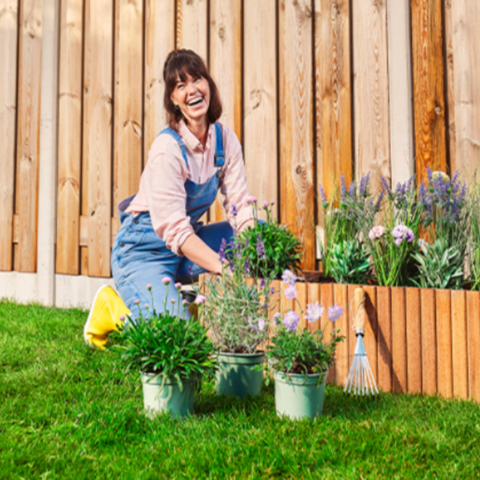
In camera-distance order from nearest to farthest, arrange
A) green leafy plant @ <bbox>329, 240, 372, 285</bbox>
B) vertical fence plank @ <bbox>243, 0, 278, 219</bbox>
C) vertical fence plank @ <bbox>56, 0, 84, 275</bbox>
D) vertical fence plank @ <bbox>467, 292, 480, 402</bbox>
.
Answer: vertical fence plank @ <bbox>467, 292, 480, 402</bbox> < green leafy plant @ <bbox>329, 240, 372, 285</bbox> < vertical fence plank @ <bbox>243, 0, 278, 219</bbox> < vertical fence plank @ <bbox>56, 0, 84, 275</bbox>

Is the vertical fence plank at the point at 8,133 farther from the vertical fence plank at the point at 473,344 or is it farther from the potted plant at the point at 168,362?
the vertical fence plank at the point at 473,344

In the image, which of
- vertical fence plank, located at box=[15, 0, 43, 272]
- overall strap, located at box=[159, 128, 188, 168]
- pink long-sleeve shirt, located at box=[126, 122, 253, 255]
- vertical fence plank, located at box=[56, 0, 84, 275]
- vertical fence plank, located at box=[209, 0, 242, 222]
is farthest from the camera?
vertical fence plank, located at box=[15, 0, 43, 272]

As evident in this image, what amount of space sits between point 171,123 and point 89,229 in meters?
1.55

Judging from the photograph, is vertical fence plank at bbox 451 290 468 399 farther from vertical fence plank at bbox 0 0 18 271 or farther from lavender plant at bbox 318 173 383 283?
vertical fence plank at bbox 0 0 18 271

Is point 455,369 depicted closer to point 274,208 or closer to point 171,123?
point 274,208

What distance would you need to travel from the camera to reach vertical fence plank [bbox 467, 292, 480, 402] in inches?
67.7

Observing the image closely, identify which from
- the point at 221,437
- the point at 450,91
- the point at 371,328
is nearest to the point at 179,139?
the point at 371,328

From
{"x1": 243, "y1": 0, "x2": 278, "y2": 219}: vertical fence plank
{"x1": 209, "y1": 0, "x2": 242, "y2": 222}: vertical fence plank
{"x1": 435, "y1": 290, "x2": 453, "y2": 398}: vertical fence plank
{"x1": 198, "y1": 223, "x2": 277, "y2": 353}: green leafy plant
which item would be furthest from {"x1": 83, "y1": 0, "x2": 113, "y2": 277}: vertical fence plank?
{"x1": 435, "y1": 290, "x2": 453, "y2": 398}: vertical fence plank

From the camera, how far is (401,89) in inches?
103

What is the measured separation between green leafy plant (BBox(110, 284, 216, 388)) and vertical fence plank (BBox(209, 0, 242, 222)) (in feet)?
5.46

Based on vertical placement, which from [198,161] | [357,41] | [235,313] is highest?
[357,41]

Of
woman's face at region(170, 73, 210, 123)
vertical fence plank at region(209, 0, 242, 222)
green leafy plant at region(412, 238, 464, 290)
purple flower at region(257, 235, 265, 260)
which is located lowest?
green leafy plant at region(412, 238, 464, 290)

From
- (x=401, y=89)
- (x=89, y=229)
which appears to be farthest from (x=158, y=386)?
(x=89, y=229)

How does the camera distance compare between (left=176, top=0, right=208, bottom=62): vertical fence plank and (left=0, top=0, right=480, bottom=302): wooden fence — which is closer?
(left=0, top=0, right=480, bottom=302): wooden fence
